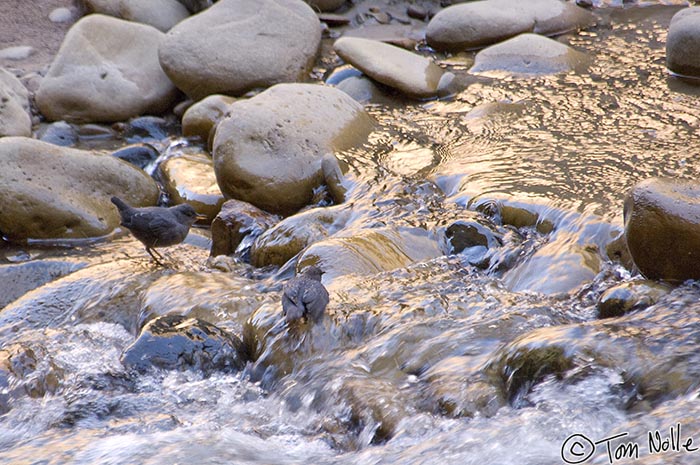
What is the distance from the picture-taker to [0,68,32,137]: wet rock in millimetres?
8445

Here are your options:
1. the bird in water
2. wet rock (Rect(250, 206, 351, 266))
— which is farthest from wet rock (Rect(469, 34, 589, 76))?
the bird in water

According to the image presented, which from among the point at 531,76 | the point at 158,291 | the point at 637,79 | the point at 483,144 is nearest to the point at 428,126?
the point at 483,144

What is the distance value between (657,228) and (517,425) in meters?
1.67

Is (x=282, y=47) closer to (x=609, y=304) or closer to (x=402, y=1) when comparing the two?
(x=402, y=1)

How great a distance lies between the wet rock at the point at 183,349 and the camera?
4562 millimetres

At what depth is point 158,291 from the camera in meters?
5.41

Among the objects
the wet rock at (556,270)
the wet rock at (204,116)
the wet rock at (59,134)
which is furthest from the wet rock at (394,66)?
the wet rock at (556,270)

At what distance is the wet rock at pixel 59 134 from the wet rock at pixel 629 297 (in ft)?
20.9

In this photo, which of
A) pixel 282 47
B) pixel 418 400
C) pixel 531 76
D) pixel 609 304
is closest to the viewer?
pixel 418 400

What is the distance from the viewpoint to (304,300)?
14.7 ft

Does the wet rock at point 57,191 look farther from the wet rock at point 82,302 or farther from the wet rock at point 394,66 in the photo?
the wet rock at point 394,66

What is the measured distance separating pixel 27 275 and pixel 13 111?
3014 millimetres

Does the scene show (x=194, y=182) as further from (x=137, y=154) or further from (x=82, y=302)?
(x=82, y=302)

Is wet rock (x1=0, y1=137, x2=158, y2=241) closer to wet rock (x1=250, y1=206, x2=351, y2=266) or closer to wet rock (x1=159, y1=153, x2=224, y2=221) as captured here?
wet rock (x1=159, y1=153, x2=224, y2=221)
